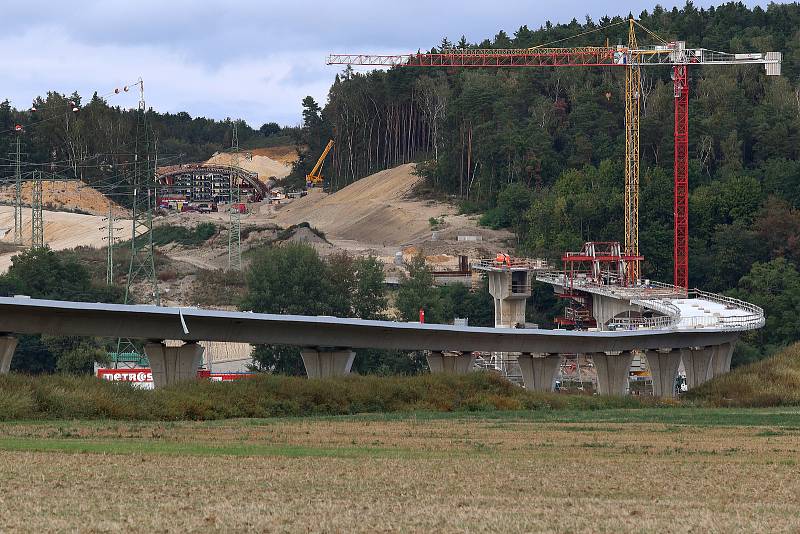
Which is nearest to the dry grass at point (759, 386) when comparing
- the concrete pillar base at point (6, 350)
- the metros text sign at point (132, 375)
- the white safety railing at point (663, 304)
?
the white safety railing at point (663, 304)

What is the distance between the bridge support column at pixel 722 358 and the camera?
99425 mm

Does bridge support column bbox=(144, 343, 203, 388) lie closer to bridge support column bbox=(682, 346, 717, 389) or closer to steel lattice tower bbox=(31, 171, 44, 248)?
bridge support column bbox=(682, 346, 717, 389)

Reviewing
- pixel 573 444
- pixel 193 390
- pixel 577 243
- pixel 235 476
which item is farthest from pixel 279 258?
pixel 235 476

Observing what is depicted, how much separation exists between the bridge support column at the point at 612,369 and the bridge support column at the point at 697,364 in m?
10.6

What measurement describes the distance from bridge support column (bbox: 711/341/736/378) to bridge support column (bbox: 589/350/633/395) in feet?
47.1

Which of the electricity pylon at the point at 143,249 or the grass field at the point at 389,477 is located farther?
the electricity pylon at the point at 143,249

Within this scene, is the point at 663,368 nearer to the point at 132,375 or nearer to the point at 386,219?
the point at 132,375

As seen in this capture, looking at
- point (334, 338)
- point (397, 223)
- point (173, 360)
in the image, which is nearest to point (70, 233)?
point (397, 223)

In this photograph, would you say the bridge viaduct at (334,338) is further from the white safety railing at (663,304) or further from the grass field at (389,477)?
the grass field at (389,477)

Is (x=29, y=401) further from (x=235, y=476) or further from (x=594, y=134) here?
(x=594, y=134)

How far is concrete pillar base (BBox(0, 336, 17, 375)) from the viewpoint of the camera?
56656mm

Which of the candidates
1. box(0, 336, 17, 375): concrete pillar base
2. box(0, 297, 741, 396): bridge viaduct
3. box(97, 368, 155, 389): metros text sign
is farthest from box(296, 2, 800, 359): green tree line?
box(0, 336, 17, 375): concrete pillar base

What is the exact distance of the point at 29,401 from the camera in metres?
47.5

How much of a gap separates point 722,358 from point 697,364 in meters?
4.21
